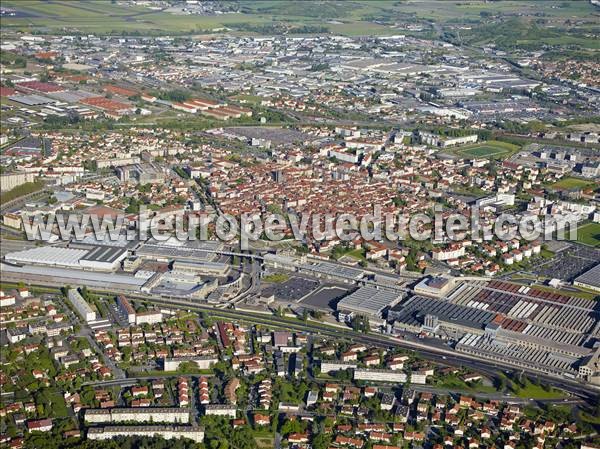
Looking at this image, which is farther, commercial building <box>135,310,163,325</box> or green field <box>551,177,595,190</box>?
green field <box>551,177,595,190</box>

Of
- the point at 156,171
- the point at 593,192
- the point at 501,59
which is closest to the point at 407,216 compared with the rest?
the point at 593,192

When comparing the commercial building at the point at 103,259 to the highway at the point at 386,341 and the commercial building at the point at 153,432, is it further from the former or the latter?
the commercial building at the point at 153,432

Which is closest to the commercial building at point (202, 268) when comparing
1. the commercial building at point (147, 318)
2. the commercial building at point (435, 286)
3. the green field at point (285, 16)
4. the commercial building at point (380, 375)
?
the commercial building at point (147, 318)

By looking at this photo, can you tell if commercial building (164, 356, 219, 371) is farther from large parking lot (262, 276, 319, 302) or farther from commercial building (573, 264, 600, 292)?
commercial building (573, 264, 600, 292)

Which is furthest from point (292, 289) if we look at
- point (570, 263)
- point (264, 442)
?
point (570, 263)

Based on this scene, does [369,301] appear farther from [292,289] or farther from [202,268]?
[202,268]

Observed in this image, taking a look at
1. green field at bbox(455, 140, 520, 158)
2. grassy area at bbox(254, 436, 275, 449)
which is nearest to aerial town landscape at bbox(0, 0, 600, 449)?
grassy area at bbox(254, 436, 275, 449)

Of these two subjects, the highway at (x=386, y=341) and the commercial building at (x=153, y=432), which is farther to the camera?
the highway at (x=386, y=341)
